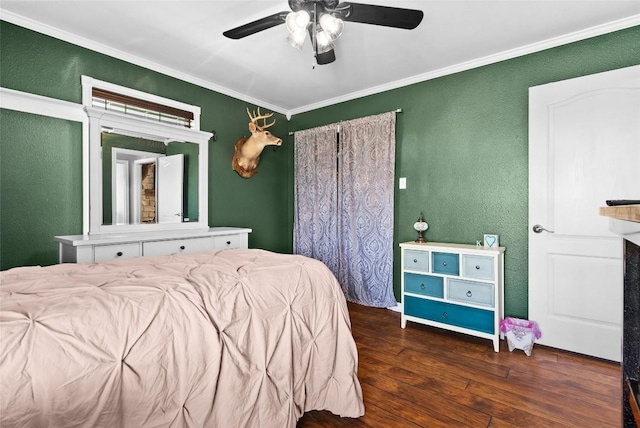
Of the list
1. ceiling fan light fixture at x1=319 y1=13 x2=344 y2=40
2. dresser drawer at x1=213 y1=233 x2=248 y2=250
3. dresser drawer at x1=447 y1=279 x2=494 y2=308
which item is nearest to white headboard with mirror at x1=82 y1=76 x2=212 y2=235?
dresser drawer at x1=213 y1=233 x2=248 y2=250

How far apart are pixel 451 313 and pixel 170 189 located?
2.91 meters

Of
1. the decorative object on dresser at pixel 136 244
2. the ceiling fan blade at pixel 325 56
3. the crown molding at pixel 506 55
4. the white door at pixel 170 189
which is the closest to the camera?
the ceiling fan blade at pixel 325 56

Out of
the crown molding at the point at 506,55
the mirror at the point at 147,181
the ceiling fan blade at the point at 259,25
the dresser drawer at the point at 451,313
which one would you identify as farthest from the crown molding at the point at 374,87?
the dresser drawer at the point at 451,313

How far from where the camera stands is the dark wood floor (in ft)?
5.25

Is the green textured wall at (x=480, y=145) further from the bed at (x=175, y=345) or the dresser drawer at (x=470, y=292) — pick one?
the bed at (x=175, y=345)

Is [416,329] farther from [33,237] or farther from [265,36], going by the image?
[33,237]

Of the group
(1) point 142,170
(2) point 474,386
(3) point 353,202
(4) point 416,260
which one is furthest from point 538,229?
(1) point 142,170

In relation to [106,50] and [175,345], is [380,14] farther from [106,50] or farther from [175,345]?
[106,50]

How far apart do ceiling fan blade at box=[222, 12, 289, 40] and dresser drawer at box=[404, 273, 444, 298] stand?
2324 mm

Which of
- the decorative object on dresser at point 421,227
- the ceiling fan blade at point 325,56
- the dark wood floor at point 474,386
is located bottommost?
the dark wood floor at point 474,386

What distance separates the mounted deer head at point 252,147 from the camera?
11.4ft

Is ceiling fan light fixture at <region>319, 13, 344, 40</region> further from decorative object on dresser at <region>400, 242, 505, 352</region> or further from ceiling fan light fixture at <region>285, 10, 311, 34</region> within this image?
decorative object on dresser at <region>400, 242, 505, 352</region>

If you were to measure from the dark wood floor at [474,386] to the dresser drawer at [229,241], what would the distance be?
154 cm

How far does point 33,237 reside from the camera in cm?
233
